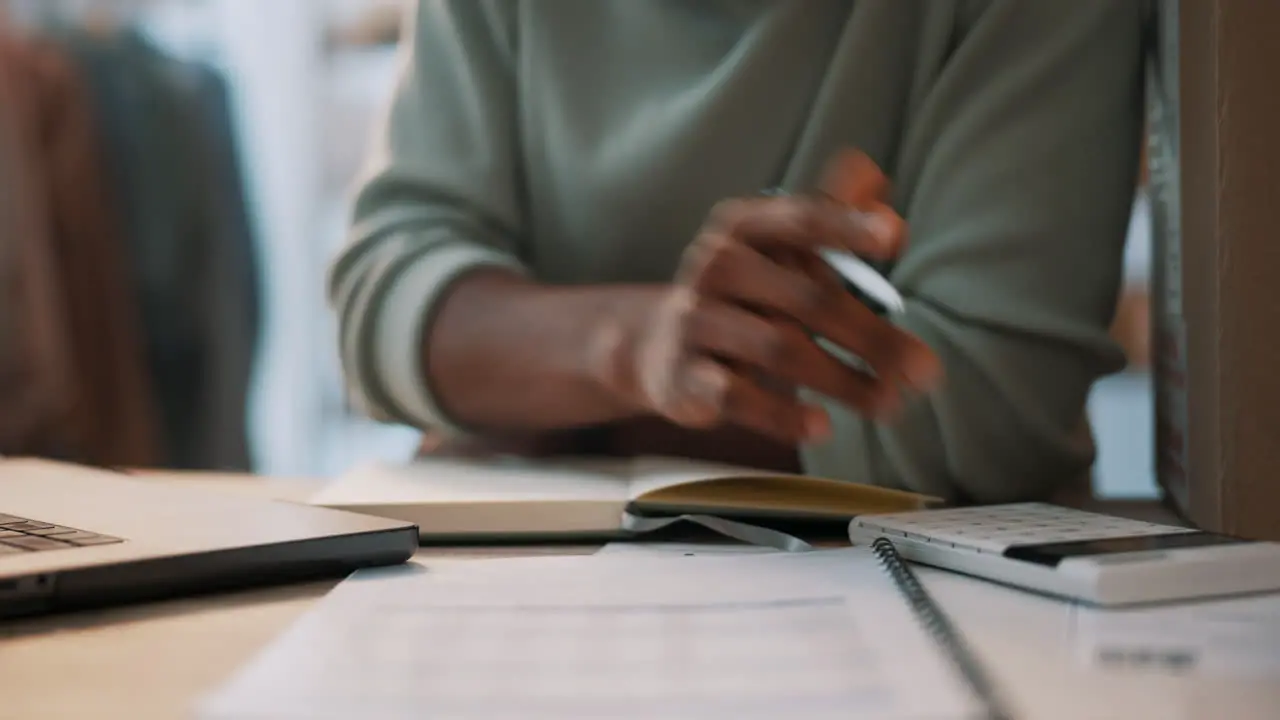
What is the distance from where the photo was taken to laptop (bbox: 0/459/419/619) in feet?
1.27

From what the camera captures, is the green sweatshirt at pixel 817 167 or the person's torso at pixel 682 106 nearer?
the green sweatshirt at pixel 817 167

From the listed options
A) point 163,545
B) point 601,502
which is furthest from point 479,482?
point 163,545

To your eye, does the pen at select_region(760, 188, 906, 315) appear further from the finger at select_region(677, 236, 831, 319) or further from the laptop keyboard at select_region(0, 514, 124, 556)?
the laptop keyboard at select_region(0, 514, 124, 556)

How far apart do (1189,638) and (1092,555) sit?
63 millimetres

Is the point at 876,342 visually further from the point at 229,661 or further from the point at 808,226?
the point at 229,661

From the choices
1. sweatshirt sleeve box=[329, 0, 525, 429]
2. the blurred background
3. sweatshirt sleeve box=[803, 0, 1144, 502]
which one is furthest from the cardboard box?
the blurred background

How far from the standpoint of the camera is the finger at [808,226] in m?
0.45

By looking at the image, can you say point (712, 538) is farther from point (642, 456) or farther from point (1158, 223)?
point (1158, 223)

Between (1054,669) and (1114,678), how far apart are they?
0.02 metres

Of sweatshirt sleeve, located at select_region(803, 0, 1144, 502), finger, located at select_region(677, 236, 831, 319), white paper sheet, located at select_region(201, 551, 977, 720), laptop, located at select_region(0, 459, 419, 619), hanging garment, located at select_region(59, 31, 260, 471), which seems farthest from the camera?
hanging garment, located at select_region(59, 31, 260, 471)

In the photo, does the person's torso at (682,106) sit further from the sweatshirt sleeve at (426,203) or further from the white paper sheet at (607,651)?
the white paper sheet at (607,651)

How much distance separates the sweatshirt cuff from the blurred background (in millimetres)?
647

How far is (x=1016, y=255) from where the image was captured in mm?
643

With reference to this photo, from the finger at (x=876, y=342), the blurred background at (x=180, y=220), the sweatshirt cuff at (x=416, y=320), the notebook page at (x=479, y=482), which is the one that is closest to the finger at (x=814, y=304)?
the finger at (x=876, y=342)
